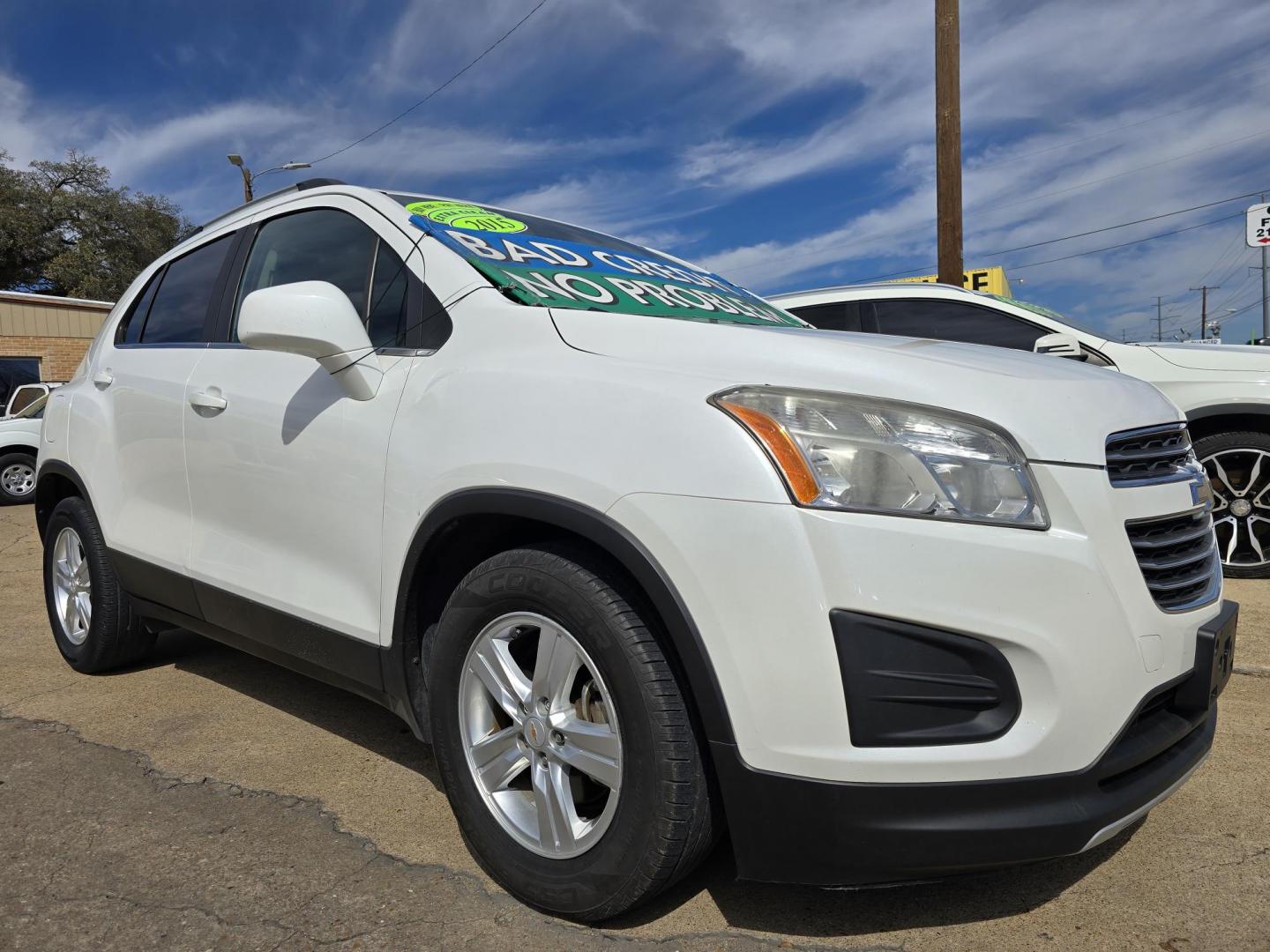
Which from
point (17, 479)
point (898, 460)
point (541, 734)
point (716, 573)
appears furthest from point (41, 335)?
point (898, 460)

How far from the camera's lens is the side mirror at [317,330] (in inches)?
89.2

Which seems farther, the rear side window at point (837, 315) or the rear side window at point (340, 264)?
the rear side window at point (837, 315)

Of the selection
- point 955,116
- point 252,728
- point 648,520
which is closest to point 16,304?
point 955,116

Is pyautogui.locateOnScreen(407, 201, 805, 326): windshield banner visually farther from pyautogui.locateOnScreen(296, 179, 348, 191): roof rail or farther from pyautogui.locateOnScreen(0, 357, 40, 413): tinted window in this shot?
pyautogui.locateOnScreen(0, 357, 40, 413): tinted window

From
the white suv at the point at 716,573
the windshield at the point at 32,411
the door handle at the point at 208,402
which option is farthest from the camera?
the windshield at the point at 32,411

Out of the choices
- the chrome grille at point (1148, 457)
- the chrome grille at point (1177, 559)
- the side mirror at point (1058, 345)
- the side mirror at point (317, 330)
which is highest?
the side mirror at point (317, 330)

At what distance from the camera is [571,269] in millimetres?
2596

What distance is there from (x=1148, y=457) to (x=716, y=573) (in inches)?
36.2

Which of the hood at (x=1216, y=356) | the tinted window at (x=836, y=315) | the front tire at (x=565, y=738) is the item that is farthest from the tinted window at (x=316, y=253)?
the hood at (x=1216, y=356)

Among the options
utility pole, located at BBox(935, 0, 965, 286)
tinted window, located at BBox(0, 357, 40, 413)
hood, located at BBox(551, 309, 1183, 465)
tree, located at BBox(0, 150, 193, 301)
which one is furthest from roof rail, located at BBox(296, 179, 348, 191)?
tree, located at BBox(0, 150, 193, 301)

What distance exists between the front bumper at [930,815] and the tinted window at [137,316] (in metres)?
3.03

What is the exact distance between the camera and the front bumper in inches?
64.0

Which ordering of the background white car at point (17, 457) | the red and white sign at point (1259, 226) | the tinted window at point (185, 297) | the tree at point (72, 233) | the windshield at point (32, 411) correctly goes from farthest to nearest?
the tree at point (72, 233)
the red and white sign at point (1259, 226)
the windshield at point (32, 411)
the background white car at point (17, 457)
the tinted window at point (185, 297)

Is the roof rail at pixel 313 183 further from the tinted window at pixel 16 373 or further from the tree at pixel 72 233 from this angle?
the tree at pixel 72 233
